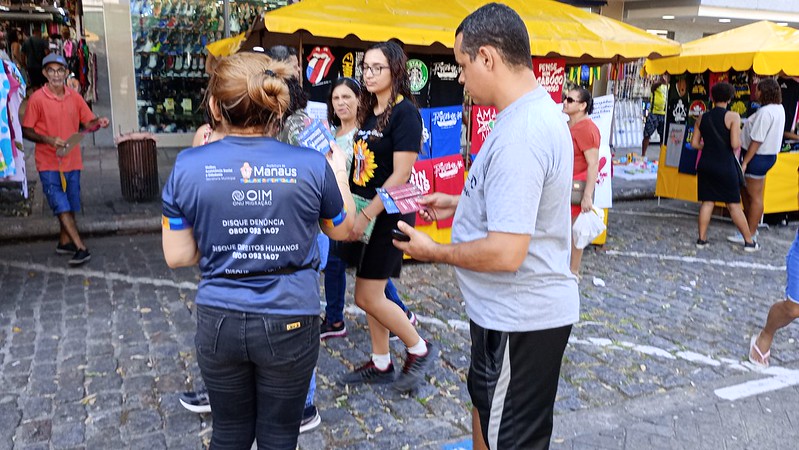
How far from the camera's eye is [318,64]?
620cm

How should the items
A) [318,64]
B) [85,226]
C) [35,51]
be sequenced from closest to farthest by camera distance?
[318,64] < [85,226] < [35,51]

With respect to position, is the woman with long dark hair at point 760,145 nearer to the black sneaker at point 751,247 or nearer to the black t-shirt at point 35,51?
the black sneaker at point 751,247

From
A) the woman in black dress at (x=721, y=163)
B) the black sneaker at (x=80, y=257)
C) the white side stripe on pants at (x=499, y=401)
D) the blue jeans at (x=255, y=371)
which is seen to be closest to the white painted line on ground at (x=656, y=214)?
the woman in black dress at (x=721, y=163)

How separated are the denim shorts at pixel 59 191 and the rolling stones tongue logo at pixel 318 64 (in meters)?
→ 2.40

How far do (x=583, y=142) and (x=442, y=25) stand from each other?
170 centimetres

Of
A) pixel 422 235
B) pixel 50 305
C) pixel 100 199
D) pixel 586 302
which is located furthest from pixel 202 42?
pixel 422 235

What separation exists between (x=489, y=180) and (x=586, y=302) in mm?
3874

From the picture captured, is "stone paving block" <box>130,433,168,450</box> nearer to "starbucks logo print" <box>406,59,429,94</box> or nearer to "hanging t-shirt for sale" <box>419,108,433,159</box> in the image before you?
"hanging t-shirt for sale" <box>419,108,433,159</box>

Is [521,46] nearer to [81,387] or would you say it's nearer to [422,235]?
[422,235]

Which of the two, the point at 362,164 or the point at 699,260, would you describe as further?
the point at 699,260

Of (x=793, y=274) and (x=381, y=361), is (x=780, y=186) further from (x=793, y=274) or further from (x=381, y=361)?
(x=381, y=361)

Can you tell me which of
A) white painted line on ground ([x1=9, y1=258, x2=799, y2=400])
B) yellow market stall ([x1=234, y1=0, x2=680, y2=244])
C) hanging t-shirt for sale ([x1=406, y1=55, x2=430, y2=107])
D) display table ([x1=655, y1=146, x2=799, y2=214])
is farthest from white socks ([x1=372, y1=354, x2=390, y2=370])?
display table ([x1=655, y1=146, x2=799, y2=214])

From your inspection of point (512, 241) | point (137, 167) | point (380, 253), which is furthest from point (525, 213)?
point (137, 167)

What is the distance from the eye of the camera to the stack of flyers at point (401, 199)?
8.57 ft
